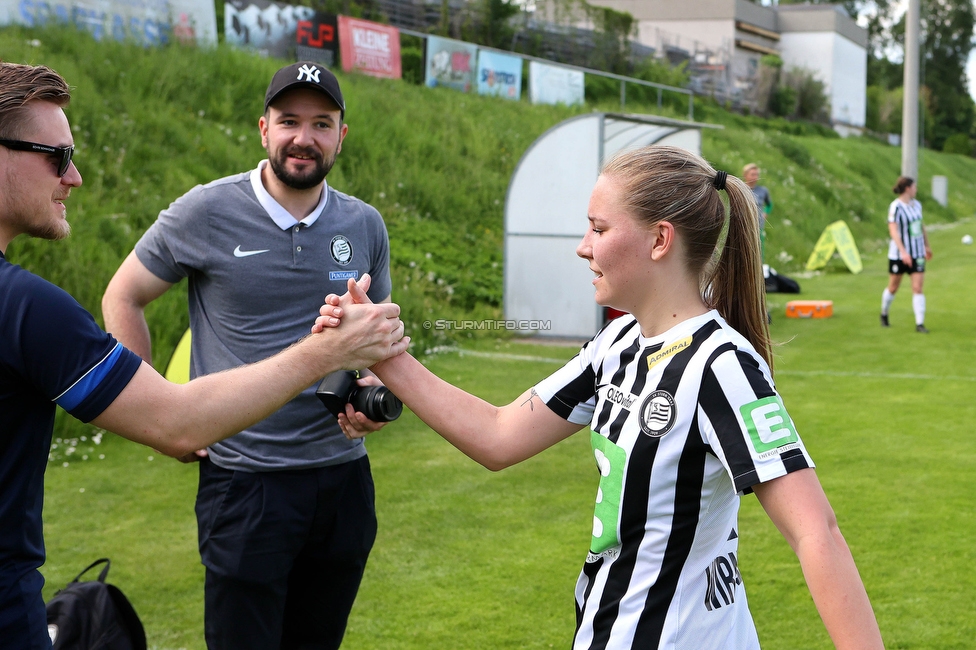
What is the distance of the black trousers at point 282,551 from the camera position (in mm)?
3170

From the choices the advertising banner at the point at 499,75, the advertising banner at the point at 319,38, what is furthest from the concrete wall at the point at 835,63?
the advertising banner at the point at 319,38

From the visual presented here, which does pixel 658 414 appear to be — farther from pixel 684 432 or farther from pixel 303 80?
pixel 303 80

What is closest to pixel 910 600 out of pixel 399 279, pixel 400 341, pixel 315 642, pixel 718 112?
pixel 315 642

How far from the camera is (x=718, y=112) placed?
41.3 m

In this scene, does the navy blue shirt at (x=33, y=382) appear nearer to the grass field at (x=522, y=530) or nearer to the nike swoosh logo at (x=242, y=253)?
the nike swoosh logo at (x=242, y=253)

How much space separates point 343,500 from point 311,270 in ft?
2.74

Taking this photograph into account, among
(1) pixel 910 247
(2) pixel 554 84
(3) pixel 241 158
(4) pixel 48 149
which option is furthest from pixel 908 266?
(2) pixel 554 84

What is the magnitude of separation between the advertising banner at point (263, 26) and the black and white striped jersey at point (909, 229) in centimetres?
1122

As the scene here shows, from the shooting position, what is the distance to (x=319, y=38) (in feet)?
64.4

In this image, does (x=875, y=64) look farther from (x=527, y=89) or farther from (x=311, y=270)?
(x=311, y=270)

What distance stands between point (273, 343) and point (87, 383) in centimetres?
129

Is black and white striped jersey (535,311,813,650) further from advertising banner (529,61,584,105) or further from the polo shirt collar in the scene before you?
advertising banner (529,61,584,105)

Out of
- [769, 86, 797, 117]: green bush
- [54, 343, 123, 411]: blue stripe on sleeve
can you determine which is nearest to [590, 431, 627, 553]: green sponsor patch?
[54, 343, 123, 411]: blue stripe on sleeve

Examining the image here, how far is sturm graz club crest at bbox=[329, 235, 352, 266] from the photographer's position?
11.4 feet
